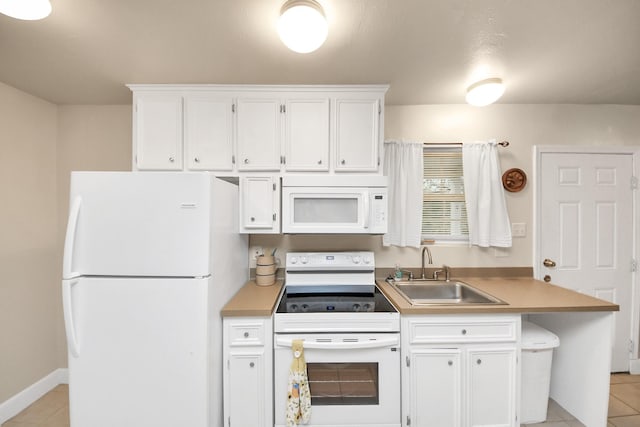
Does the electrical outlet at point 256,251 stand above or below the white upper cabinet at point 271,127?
below

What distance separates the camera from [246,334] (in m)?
1.66

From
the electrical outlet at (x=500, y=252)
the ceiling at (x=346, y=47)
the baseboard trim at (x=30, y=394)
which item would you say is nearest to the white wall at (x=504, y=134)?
the electrical outlet at (x=500, y=252)

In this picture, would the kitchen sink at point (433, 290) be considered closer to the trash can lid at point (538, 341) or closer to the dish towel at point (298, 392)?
the trash can lid at point (538, 341)

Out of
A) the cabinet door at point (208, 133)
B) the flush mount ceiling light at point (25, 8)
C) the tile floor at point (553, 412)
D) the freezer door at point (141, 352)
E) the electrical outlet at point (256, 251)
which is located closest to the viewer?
the flush mount ceiling light at point (25, 8)

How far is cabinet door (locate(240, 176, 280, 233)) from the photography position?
2.05 m

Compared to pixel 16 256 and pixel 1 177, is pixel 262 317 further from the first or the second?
pixel 1 177

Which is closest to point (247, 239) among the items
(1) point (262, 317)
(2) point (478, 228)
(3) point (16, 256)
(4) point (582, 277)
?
(1) point (262, 317)

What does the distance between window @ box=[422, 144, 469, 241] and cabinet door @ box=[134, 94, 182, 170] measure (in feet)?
6.80

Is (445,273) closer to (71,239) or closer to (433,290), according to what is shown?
(433,290)

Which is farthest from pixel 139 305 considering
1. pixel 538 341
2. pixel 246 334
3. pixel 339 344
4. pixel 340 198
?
pixel 538 341

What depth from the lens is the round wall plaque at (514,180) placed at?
2.45m

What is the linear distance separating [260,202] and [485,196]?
1910 millimetres

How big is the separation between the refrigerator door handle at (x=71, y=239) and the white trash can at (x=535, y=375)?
2.80 metres

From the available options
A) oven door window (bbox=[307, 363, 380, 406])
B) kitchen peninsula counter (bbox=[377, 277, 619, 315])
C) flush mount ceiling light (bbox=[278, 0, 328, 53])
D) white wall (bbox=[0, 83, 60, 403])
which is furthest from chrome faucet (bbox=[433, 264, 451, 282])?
white wall (bbox=[0, 83, 60, 403])
